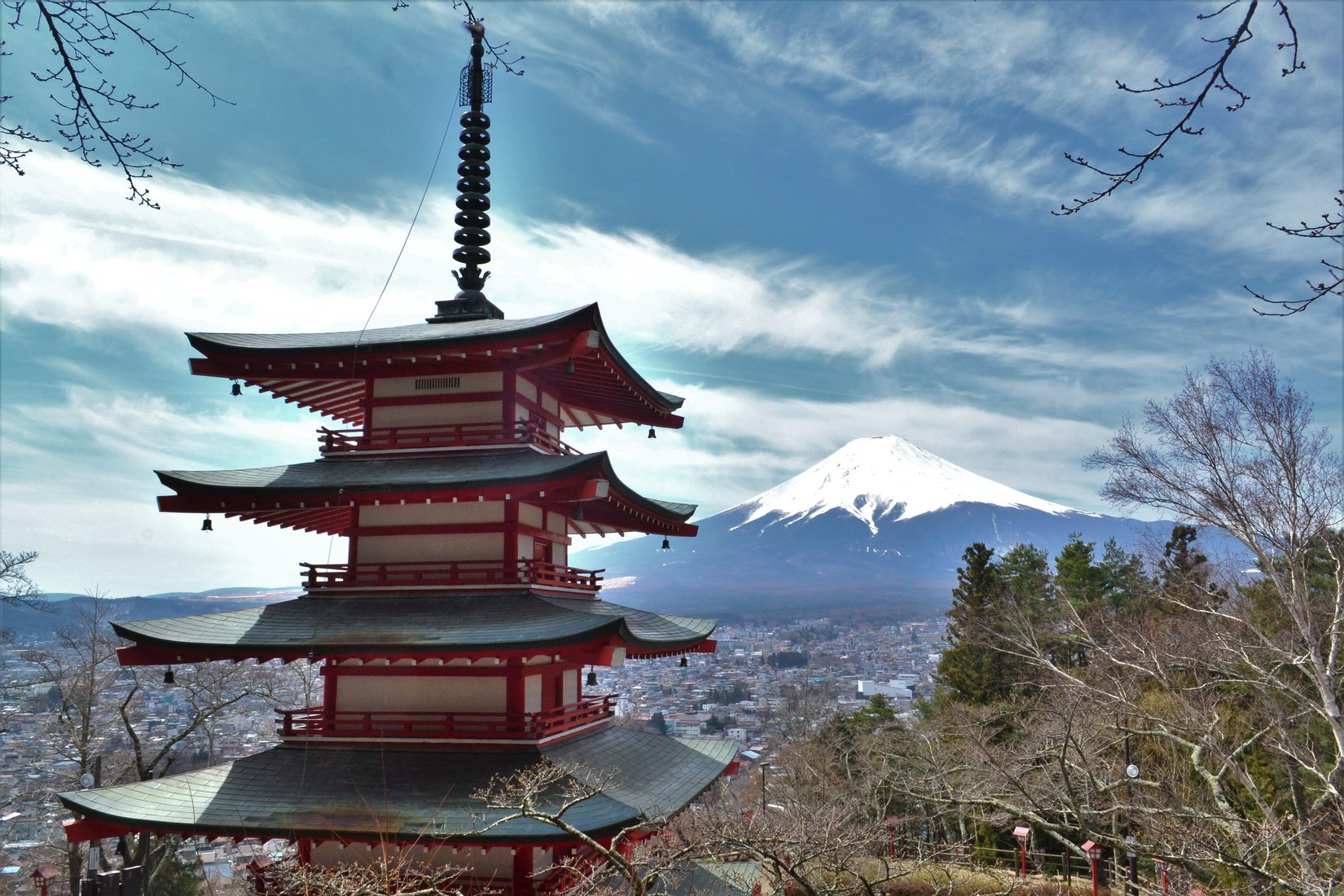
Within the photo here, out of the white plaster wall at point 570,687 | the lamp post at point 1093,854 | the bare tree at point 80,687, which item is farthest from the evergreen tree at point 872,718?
the bare tree at point 80,687

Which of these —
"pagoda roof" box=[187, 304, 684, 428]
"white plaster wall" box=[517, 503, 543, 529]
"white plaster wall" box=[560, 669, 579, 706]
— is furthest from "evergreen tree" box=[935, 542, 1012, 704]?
"pagoda roof" box=[187, 304, 684, 428]

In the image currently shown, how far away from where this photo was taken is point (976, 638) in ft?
106

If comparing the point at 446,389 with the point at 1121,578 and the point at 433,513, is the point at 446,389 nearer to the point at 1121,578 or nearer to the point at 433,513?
the point at 433,513

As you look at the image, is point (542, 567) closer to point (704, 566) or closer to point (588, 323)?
point (588, 323)

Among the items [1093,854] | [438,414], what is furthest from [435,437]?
[1093,854]

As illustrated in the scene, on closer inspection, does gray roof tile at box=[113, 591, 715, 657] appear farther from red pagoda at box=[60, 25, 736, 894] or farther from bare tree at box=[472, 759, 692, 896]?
bare tree at box=[472, 759, 692, 896]

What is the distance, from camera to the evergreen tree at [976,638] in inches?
1253

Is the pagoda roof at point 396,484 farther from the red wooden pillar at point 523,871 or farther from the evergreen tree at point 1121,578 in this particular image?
the evergreen tree at point 1121,578

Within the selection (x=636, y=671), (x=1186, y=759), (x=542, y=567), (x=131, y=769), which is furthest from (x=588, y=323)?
(x=636, y=671)

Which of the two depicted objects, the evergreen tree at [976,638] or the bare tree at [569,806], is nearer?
the bare tree at [569,806]

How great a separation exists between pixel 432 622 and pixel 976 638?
26.7m

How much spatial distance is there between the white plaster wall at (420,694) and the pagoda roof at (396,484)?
91.7 inches

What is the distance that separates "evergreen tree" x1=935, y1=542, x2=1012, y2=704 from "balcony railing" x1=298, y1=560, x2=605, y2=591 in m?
23.3

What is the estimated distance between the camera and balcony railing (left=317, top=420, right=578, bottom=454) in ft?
39.0
